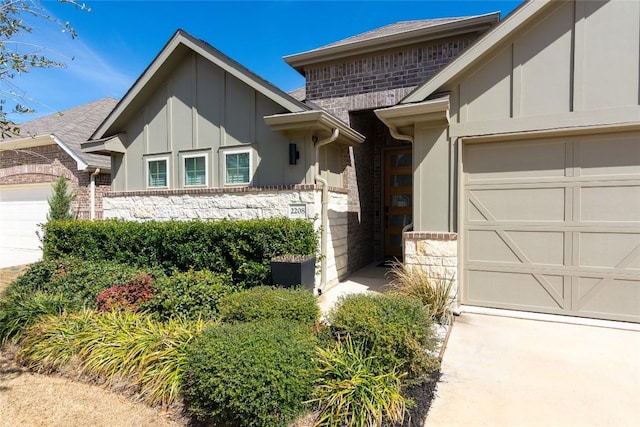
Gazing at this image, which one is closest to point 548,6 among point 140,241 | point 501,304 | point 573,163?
point 573,163

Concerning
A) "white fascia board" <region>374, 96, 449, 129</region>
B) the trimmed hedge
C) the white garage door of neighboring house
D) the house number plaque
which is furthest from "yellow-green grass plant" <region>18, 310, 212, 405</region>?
the white garage door of neighboring house

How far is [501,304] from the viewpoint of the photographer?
5273 millimetres

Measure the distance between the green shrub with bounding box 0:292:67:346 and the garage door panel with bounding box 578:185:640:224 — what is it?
26.0 feet

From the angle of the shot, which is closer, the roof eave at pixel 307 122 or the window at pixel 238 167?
the roof eave at pixel 307 122

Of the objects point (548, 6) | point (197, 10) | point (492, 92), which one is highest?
point (197, 10)

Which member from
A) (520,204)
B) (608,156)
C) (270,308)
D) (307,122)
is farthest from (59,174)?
(608,156)

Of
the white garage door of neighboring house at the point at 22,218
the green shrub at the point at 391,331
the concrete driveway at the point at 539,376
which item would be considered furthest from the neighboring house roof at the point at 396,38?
the white garage door of neighboring house at the point at 22,218

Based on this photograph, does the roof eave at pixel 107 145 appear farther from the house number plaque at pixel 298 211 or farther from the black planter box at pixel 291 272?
the black planter box at pixel 291 272

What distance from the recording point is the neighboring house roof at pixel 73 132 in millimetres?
10633

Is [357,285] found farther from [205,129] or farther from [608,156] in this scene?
[205,129]

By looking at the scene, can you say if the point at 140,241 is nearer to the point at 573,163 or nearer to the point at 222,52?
the point at 222,52

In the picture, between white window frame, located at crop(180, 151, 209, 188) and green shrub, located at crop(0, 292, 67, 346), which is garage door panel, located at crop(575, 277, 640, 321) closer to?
white window frame, located at crop(180, 151, 209, 188)

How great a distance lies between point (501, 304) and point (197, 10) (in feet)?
30.2

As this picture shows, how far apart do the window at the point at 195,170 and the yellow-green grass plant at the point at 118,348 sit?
3715 mm
